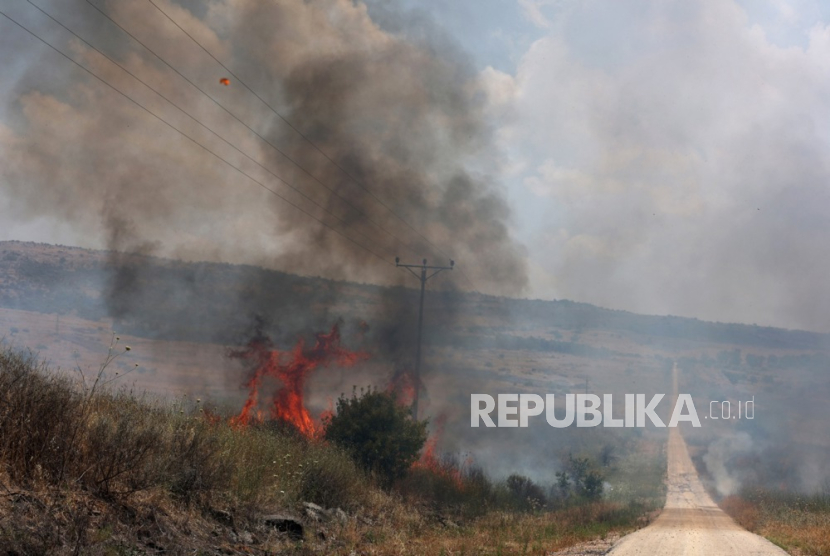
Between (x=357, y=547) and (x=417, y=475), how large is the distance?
13.0 metres

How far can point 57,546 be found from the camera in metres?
9.63

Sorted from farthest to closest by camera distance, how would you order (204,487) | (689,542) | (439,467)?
1. (439,467)
2. (689,542)
3. (204,487)

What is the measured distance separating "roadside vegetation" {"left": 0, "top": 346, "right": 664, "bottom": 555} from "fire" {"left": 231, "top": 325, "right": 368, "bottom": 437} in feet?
7.98

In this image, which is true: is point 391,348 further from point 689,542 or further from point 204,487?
point 204,487

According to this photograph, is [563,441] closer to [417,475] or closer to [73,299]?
[417,475]

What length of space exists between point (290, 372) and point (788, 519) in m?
22.1

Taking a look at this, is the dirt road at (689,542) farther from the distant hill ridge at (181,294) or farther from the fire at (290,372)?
the distant hill ridge at (181,294)

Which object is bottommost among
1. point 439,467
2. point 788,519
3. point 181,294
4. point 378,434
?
point 788,519

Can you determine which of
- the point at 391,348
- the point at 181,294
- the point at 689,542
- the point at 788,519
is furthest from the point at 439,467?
the point at 181,294

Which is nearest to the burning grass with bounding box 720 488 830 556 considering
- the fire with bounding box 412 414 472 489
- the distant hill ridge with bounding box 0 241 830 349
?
the fire with bounding box 412 414 472 489

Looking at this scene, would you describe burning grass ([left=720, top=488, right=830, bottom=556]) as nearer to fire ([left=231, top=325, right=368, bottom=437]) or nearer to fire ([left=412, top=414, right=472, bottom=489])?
fire ([left=412, top=414, right=472, bottom=489])

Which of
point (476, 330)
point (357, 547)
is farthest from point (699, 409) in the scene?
point (357, 547)

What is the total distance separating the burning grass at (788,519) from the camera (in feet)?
68.7

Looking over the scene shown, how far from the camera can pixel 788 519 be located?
31.5m
